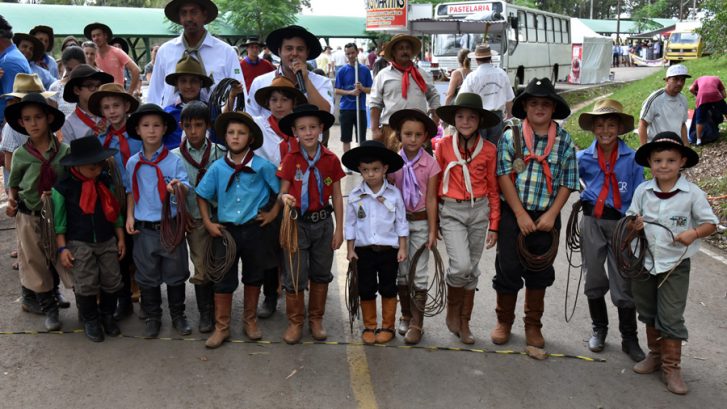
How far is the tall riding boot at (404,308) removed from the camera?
4.75 m

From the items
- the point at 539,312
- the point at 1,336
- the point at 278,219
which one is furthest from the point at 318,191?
the point at 1,336

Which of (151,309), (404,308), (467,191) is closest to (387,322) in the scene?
(404,308)

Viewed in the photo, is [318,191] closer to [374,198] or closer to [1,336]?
[374,198]

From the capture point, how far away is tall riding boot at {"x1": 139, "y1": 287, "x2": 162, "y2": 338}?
473 centimetres

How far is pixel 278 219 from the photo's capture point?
15.4 feet

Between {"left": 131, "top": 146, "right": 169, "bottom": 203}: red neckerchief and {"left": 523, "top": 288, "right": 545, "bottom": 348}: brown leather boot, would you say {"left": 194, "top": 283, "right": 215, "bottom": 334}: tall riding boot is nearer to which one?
{"left": 131, "top": 146, "right": 169, "bottom": 203}: red neckerchief

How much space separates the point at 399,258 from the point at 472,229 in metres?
0.55

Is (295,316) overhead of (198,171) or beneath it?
beneath

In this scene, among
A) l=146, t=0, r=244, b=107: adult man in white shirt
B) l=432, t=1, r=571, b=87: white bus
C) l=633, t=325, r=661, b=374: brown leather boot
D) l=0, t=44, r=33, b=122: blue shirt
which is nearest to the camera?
l=633, t=325, r=661, b=374: brown leather boot

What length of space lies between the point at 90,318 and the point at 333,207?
190cm

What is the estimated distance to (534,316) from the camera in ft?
14.7

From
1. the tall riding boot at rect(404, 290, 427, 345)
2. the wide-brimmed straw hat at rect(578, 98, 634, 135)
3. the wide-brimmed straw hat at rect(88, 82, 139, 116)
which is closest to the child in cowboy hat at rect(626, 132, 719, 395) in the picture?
the wide-brimmed straw hat at rect(578, 98, 634, 135)

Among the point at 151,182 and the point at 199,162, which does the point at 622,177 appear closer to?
the point at 199,162

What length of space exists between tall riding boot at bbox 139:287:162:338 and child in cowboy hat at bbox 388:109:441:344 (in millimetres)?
1792
